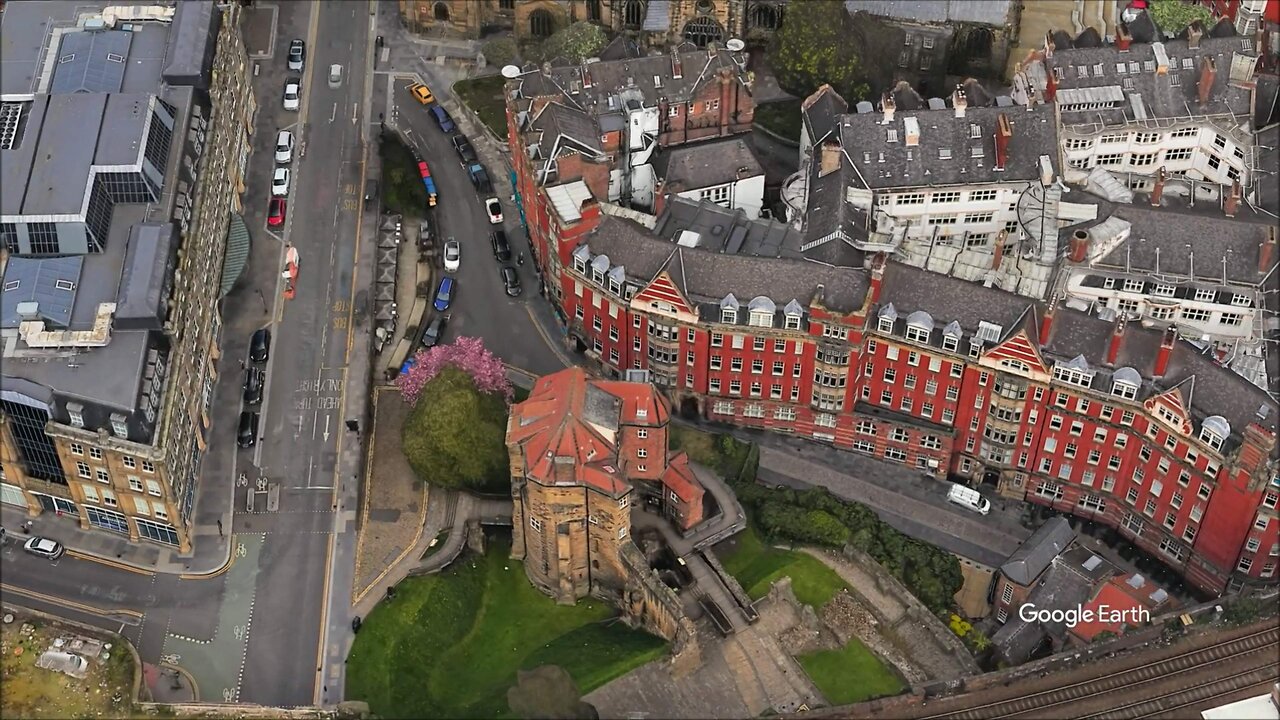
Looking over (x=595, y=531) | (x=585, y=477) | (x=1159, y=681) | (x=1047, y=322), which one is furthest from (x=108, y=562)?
(x=1159, y=681)

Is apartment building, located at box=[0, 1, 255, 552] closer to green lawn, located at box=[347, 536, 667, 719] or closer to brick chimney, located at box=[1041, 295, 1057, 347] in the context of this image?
green lawn, located at box=[347, 536, 667, 719]

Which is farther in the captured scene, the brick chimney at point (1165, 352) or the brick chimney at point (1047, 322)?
the brick chimney at point (1047, 322)

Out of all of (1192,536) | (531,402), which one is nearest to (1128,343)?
(1192,536)

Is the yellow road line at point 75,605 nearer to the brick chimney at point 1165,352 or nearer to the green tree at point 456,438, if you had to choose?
the green tree at point 456,438

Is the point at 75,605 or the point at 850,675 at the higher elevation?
the point at 850,675

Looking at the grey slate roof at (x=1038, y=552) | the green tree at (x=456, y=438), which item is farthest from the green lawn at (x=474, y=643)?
the grey slate roof at (x=1038, y=552)

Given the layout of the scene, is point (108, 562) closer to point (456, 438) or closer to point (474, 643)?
point (456, 438)

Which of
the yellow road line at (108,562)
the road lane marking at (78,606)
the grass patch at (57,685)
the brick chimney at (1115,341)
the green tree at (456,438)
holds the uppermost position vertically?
the brick chimney at (1115,341)
